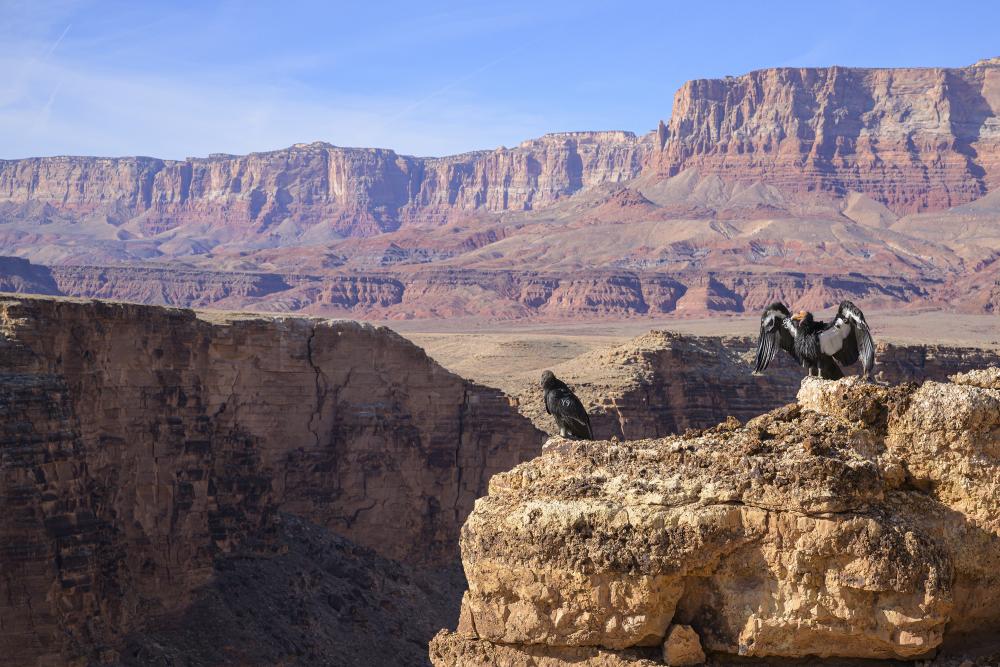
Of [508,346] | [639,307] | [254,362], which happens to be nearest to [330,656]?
[254,362]

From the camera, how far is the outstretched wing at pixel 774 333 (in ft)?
49.6

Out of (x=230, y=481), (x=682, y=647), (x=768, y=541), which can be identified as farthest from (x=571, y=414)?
(x=230, y=481)

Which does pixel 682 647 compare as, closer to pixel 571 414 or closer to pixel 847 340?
pixel 847 340

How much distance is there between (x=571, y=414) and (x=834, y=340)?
4.08 m

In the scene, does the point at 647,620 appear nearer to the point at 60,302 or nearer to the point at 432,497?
the point at 60,302

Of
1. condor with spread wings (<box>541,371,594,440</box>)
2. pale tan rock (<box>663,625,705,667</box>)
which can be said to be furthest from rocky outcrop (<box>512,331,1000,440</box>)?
pale tan rock (<box>663,625,705,667</box>)

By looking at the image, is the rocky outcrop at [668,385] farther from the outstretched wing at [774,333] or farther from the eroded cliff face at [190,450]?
the outstretched wing at [774,333]

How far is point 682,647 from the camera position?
449 inches

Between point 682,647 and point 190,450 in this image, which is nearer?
point 682,647

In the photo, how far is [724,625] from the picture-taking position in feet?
37.7

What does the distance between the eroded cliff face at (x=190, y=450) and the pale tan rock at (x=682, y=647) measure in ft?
63.3

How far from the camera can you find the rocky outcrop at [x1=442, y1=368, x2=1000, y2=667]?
11.0 m

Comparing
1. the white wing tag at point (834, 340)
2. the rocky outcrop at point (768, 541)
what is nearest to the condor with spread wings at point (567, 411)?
the white wing tag at point (834, 340)

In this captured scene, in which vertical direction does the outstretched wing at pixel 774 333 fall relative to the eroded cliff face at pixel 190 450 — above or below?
above
